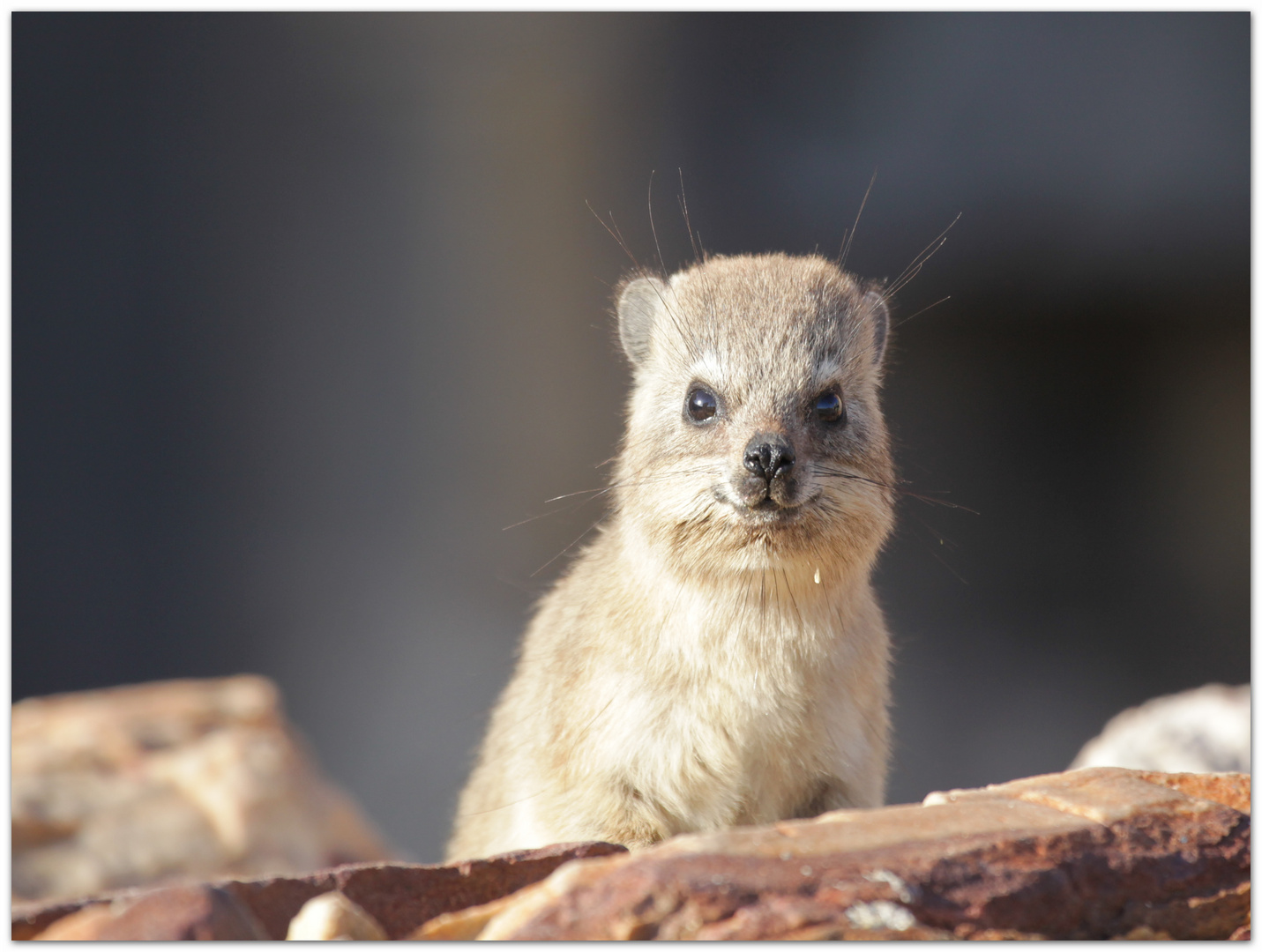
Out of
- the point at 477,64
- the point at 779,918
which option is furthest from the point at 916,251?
the point at 779,918

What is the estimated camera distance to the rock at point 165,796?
5035 mm

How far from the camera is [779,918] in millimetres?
2035

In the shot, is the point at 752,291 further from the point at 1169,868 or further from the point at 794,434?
the point at 1169,868

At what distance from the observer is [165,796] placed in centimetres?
546

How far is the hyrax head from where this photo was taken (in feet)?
10.1

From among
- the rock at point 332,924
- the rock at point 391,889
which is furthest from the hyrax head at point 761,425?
the rock at point 332,924

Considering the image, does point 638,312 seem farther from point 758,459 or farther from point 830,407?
point 758,459

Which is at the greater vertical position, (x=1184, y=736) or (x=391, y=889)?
(x=391, y=889)

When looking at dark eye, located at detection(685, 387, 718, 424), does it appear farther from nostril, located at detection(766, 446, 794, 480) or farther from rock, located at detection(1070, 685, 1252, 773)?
rock, located at detection(1070, 685, 1252, 773)

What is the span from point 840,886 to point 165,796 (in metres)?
4.36

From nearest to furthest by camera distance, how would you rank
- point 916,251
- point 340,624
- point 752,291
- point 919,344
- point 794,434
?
point 794,434 → point 752,291 → point 916,251 → point 919,344 → point 340,624

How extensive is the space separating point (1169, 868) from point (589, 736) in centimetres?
166

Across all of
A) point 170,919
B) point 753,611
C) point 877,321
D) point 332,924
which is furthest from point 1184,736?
point 170,919

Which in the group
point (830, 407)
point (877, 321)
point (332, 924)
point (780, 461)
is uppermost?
point (877, 321)
